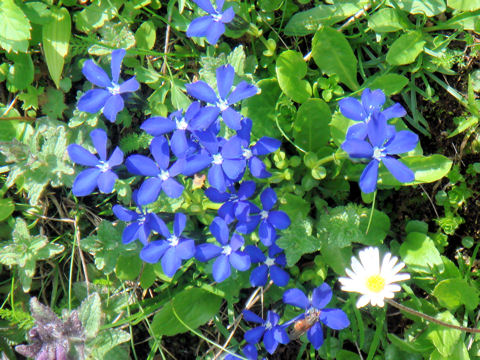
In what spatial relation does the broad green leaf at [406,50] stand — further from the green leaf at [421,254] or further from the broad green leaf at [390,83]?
the green leaf at [421,254]

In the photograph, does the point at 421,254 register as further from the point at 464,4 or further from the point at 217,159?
the point at 464,4

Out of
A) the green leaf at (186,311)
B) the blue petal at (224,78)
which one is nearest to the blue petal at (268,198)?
the blue petal at (224,78)

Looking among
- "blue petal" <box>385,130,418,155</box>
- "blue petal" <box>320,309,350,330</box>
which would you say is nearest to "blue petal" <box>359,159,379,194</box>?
"blue petal" <box>385,130,418,155</box>

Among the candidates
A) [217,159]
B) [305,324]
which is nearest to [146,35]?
[217,159]

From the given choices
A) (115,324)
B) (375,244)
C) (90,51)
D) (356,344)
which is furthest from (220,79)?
(356,344)

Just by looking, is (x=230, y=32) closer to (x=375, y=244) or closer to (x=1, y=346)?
(x=375, y=244)
